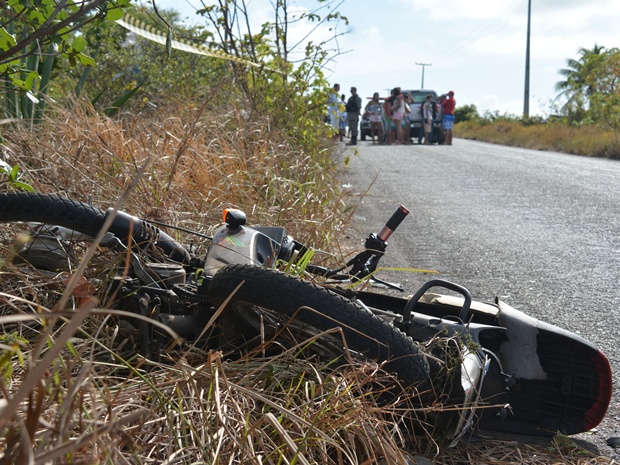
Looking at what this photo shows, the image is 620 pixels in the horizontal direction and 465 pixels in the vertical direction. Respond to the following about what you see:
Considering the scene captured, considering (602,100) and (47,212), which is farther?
(602,100)

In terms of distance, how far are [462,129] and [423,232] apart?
37.0 meters

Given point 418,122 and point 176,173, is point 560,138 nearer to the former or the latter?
point 418,122

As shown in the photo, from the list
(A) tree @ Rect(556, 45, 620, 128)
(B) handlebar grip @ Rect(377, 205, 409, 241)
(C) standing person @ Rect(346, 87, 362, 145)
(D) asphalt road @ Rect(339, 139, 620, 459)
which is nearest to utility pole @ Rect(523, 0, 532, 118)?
(A) tree @ Rect(556, 45, 620, 128)

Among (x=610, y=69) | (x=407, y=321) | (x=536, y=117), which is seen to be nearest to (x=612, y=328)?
(x=407, y=321)

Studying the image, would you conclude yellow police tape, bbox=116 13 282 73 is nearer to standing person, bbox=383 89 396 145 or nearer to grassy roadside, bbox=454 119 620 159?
grassy roadside, bbox=454 119 620 159

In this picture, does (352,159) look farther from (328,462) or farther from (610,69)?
(610,69)

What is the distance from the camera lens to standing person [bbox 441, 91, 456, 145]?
25.8 meters

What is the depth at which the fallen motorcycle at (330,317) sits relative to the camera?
2189 millimetres

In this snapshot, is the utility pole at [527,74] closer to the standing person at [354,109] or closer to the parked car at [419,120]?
the parked car at [419,120]

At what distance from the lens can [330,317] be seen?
2139 mm

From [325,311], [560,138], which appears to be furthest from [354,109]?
[325,311]

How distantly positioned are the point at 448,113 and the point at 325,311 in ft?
81.0

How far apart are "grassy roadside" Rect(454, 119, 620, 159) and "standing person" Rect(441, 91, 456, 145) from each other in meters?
2.76

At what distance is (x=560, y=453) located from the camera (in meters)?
2.62
